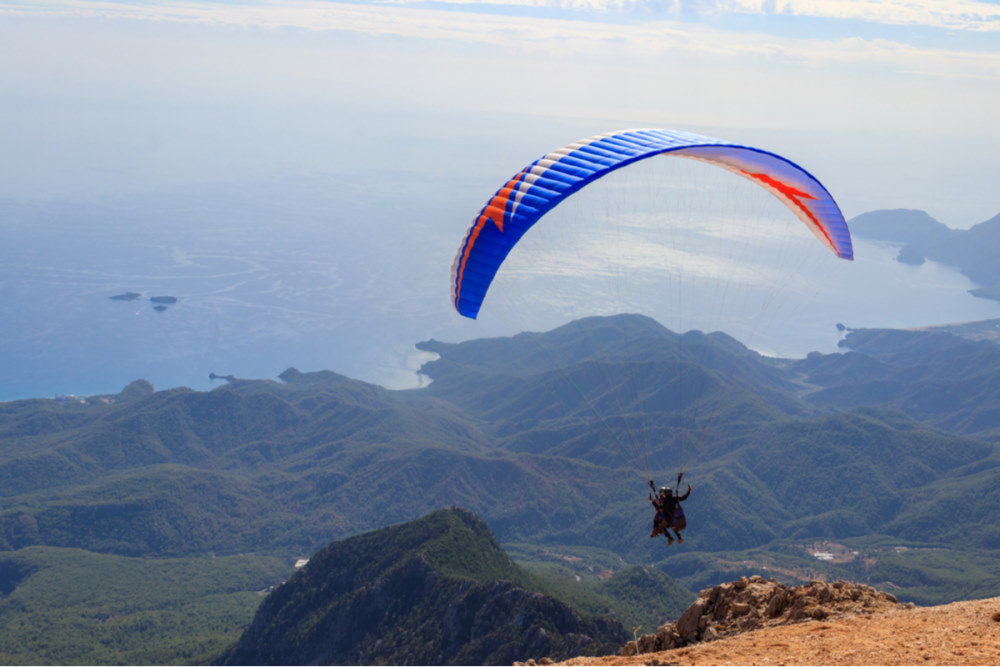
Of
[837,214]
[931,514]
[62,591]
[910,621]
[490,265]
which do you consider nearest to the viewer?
[910,621]

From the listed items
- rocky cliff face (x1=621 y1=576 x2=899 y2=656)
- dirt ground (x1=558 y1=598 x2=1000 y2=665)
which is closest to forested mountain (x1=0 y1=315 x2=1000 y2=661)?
rocky cliff face (x1=621 y1=576 x2=899 y2=656)

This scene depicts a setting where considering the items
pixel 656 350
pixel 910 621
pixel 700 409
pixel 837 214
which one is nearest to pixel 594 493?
pixel 700 409

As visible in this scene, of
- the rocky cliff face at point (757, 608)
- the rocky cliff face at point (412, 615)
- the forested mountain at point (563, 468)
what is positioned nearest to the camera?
the rocky cliff face at point (757, 608)

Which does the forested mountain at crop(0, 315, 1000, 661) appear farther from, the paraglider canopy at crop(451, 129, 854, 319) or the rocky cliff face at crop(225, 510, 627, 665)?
the paraglider canopy at crop(451, 129, 854, 319)

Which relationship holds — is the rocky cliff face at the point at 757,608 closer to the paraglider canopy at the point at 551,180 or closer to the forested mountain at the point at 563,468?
the paraglider canopy at the point at 551,180

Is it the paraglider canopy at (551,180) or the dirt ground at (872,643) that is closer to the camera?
the dirt ground at (872,643)

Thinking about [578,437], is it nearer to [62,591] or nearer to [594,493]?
[594,493]

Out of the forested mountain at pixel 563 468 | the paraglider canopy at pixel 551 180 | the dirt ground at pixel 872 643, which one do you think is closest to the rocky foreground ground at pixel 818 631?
the dirt ground at pixel 872 643
